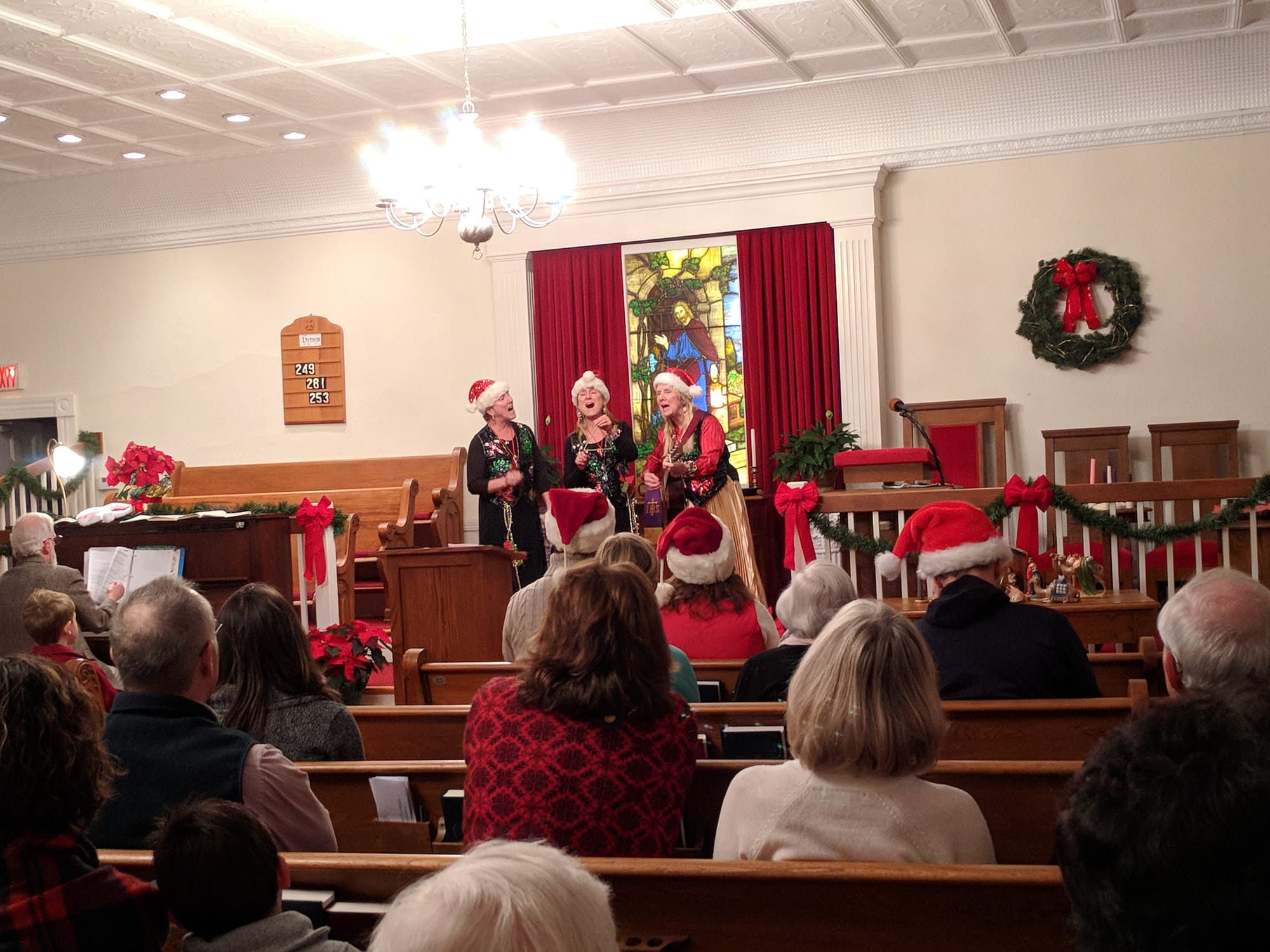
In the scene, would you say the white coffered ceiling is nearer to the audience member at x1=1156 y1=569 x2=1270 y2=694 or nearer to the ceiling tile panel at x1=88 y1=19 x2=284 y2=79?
the ceiling tile panel at x1=88 y1=19 x2=284 y2=79

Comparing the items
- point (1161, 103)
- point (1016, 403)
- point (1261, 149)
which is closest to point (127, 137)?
point (1016, 403)

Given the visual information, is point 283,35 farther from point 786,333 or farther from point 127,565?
point 786,333

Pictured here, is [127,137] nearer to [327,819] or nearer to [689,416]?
[689,416]

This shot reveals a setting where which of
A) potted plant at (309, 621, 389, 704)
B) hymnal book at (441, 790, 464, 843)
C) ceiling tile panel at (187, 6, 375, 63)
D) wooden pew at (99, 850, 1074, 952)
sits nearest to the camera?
wooden pew at (99, 850, 1074, 952)

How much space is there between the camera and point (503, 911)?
35.3 inches

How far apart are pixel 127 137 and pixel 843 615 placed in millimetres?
8632

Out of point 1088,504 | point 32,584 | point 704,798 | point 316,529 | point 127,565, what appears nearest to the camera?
point 704,798

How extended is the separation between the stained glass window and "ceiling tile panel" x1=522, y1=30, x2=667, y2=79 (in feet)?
5.28

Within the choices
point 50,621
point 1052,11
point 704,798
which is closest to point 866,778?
point 704,798

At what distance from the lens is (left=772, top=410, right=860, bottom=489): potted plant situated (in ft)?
27.7

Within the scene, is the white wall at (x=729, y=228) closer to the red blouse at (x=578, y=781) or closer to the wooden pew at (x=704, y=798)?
the wooden pew at (x=704, y=798)

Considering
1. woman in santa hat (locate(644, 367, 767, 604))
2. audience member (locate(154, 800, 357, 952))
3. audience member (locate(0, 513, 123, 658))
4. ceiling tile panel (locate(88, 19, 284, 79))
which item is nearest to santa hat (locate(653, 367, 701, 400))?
woman in santa hat (locate(644, 367, 767, 604))

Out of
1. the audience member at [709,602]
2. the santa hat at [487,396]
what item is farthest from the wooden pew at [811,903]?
the santa hat at [487,396]

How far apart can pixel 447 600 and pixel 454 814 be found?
2.94m
